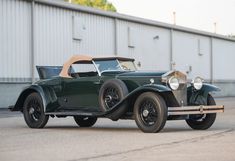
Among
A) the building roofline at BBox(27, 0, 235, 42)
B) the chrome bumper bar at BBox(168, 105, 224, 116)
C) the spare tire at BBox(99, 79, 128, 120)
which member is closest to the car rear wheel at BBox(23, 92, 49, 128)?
the spare tire at BBox(99, 79, 128, 120)

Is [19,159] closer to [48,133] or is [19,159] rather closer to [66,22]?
[48,133]

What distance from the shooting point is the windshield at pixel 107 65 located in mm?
12719

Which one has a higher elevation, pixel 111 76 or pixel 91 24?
pixel 91 24

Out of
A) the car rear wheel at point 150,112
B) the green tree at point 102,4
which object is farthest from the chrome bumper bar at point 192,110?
the green tree at point 102,4

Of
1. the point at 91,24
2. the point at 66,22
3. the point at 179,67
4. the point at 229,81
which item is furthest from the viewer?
the point at 229,81

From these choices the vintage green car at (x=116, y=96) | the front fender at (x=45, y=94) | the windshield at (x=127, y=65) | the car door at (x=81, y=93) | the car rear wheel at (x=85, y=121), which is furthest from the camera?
the car rear wheel at (x=85, y=121)

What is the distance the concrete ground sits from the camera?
314 inches

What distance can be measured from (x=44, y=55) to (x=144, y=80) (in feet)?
50.7

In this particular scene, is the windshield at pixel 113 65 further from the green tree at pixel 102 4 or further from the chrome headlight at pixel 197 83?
the green tree at pixel 102 4

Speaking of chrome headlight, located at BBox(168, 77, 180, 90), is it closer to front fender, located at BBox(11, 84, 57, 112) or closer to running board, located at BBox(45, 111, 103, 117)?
running board, located at BBox(45, 111, 103, 117)

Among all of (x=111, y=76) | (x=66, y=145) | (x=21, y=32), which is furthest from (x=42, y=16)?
(x=66, y=145)

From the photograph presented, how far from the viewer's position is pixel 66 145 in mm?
9531

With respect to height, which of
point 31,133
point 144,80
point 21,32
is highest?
point 21,32

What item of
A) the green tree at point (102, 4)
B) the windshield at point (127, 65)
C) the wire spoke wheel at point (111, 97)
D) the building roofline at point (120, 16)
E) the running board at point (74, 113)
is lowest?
the running board at point (74, 113)
